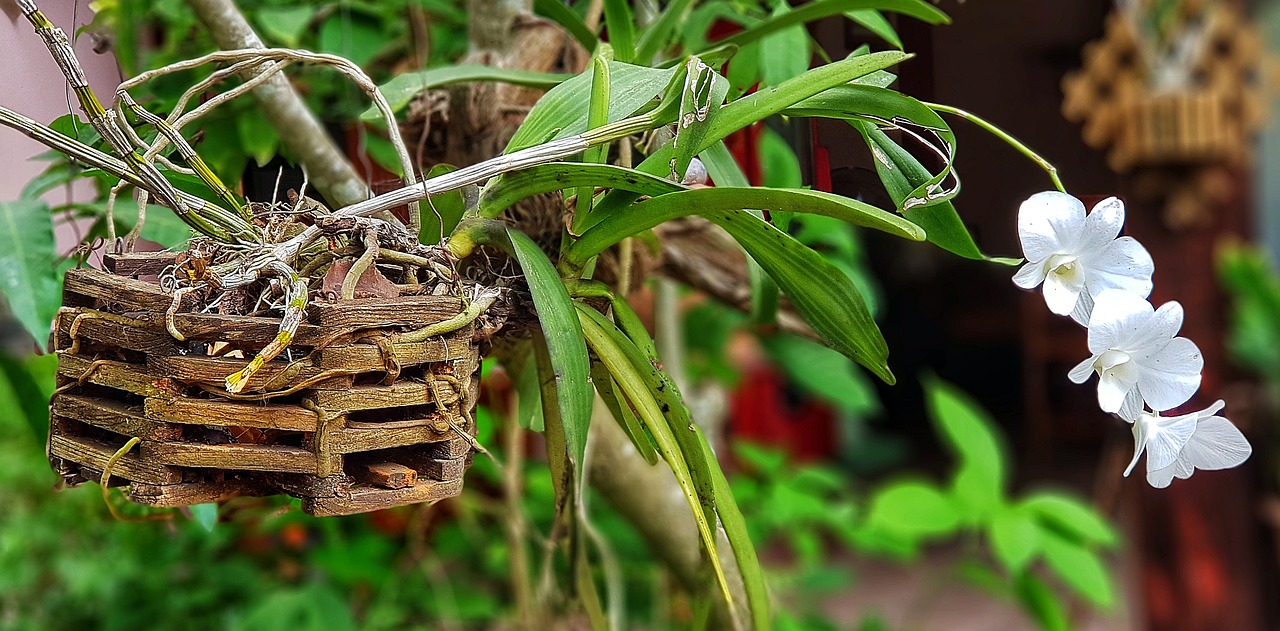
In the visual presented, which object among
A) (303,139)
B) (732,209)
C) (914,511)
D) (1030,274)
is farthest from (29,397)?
(914,511)

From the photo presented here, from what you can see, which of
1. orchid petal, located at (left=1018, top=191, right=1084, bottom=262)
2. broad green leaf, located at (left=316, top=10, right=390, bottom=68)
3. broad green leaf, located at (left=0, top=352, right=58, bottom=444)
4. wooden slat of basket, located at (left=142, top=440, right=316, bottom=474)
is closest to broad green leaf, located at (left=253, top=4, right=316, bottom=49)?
broad green leaf, located at (left=316, top=10, right=390, bottom=68)

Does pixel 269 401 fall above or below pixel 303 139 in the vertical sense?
below

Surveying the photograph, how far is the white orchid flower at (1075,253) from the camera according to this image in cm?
37

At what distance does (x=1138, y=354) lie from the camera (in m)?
0.37

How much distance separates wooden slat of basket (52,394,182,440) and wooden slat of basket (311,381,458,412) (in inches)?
2.3

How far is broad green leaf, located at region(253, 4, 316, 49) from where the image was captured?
0.84 meters

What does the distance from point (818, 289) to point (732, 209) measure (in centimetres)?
6

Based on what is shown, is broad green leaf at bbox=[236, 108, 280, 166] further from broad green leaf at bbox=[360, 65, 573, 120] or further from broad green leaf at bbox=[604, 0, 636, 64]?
broad green leaf at bbox=[604, 0, 636, 64]

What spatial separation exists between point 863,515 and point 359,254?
1.28 m

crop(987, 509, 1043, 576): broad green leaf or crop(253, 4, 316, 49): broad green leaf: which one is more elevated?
crop(253, 4, 316, 49): broad green leaf

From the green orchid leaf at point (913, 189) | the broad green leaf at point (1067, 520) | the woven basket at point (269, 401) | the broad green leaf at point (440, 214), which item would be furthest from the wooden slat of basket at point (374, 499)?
the broad green leaf at point (1067, 520)

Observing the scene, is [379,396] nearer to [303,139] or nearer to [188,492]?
[188,492]

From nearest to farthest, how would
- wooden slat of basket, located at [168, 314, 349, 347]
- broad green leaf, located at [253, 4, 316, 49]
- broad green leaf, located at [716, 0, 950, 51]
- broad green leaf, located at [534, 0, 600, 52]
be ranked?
wooden slat of basket, located at [168, 314, 349, 347] → broad green leaf, located at [716, 0, 950, 51] → broad green leaf, located at [534, 0, 600, 52] → broad green leaf, located at [253, 4, 316, 49]

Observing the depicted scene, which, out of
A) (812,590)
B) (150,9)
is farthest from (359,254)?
(812,590)
